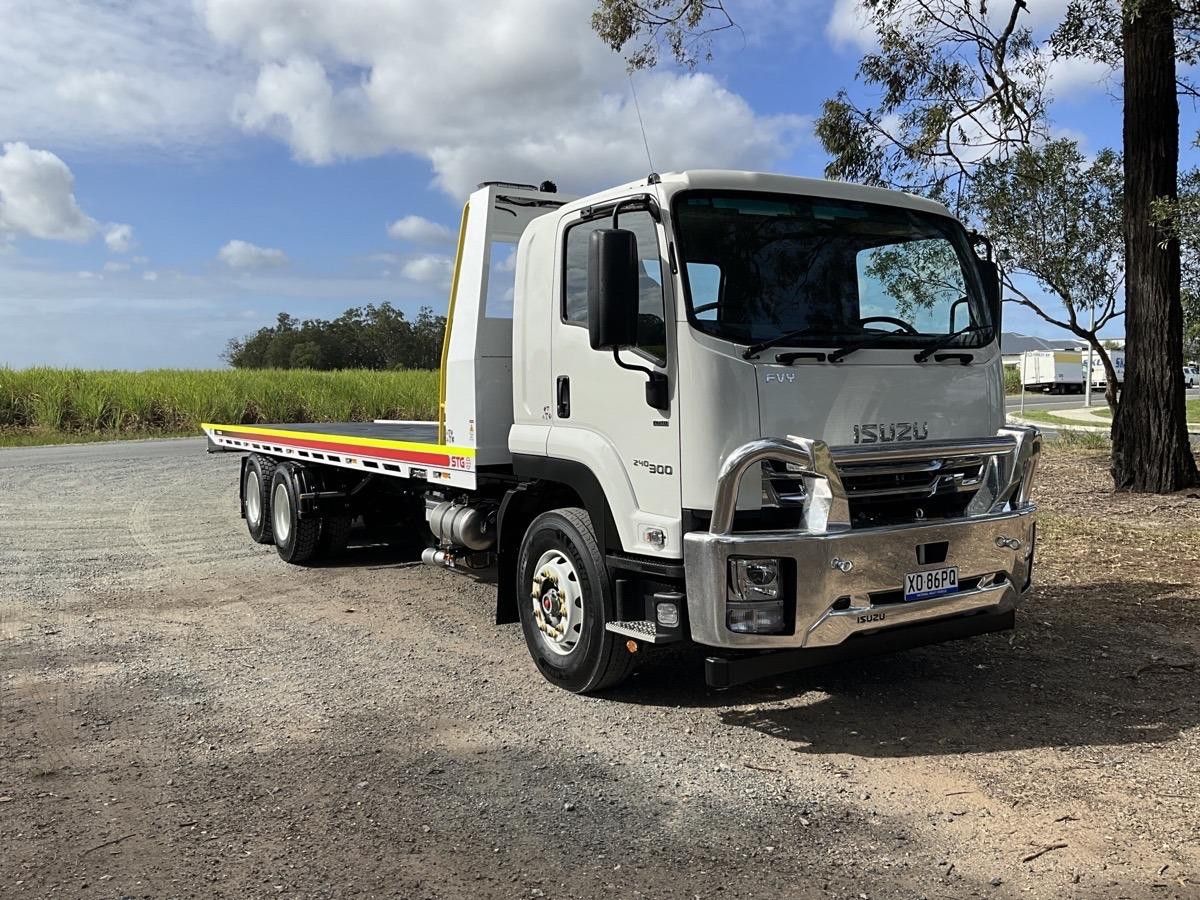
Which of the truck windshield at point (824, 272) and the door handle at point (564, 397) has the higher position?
the truck windshield at point (824, 272)

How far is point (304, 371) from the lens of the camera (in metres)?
32.9

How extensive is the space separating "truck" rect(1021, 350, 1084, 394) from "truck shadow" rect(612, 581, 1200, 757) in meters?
60.2

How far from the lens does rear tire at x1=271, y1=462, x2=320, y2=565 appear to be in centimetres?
878

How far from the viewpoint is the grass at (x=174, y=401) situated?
26750 millimetres

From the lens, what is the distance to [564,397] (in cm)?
526

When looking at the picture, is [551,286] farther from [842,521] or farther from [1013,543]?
[1013,543]

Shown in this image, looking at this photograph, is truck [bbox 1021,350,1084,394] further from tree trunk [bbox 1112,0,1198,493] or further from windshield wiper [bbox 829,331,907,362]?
windshield wiper [bbox 829,331,907,362]

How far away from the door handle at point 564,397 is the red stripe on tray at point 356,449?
139 centimetres

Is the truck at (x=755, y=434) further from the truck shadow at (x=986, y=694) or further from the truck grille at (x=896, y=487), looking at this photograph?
the truck shadow at (x=986, y=694)

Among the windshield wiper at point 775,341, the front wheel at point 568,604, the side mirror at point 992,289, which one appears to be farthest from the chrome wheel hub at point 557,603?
the side mirror at point 992,289

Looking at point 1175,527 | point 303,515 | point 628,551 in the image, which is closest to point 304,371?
point 303,515

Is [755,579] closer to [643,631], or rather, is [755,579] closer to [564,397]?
[643,631]

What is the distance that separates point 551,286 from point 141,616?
406cm

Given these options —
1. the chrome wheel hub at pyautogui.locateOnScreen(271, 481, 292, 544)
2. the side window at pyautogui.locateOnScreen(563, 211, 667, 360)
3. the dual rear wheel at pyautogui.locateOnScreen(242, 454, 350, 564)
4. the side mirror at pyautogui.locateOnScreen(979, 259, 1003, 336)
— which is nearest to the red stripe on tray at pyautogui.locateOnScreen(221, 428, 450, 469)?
the dual rear wheel at pyautogui.locateOnScreen(242, 454, 350, 564)
